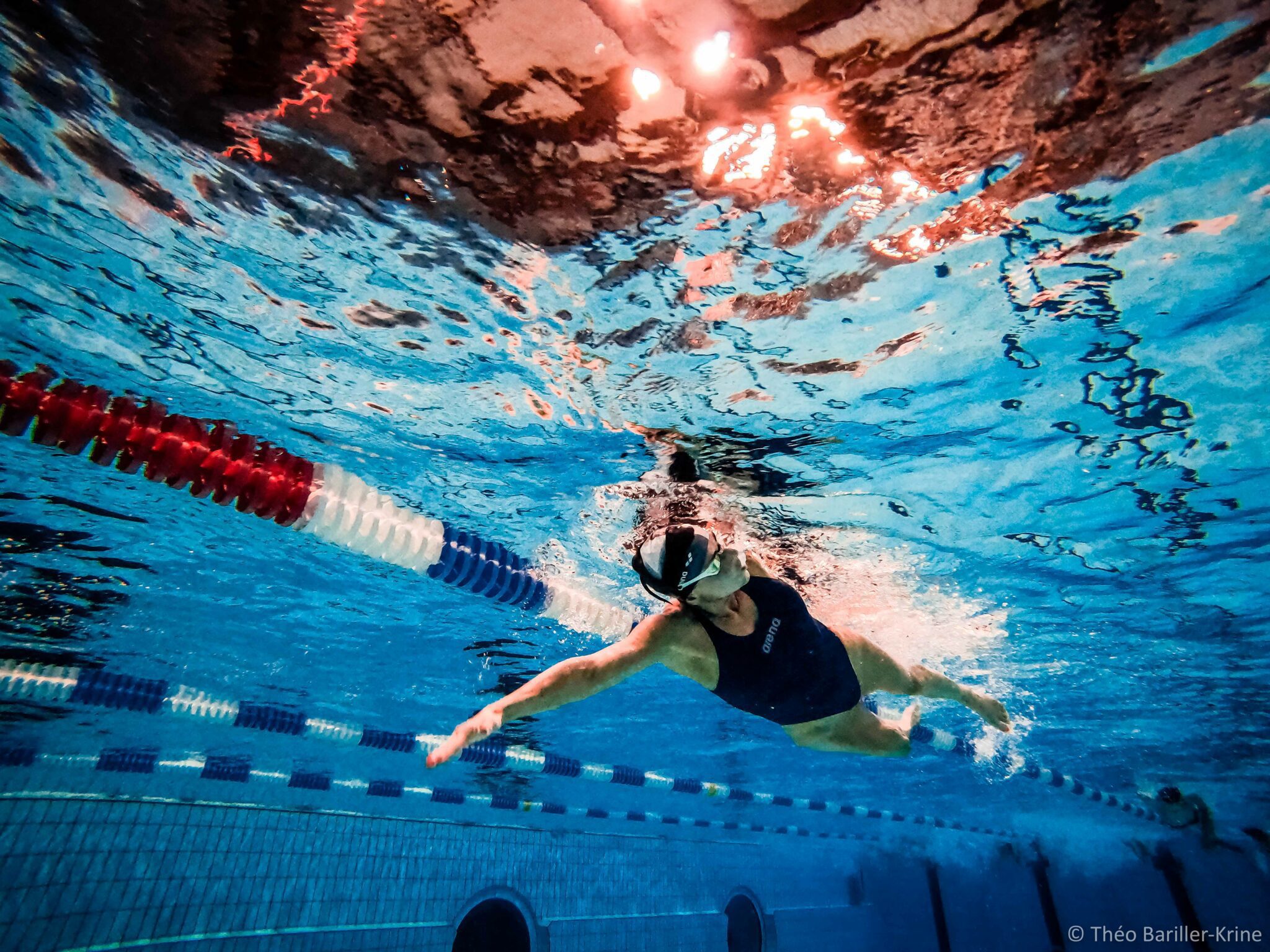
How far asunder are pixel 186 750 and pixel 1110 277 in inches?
1123

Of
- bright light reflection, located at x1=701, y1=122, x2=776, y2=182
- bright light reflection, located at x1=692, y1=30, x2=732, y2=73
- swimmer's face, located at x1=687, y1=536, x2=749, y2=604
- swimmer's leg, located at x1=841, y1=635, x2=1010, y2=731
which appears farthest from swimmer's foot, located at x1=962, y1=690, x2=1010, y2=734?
bright light reflection, located at x1=692, y1=30, x2=732, y2=73

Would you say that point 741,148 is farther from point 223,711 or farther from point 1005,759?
point 1005,759

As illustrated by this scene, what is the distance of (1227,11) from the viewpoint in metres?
3.10

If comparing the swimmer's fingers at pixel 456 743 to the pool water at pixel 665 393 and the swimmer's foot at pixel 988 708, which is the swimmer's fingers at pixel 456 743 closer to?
the pool water at pixel 665 393

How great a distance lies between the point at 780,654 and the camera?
463 centimetres

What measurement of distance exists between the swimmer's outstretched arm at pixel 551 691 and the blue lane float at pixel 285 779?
13789mm

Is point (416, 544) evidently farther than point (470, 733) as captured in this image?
Yes

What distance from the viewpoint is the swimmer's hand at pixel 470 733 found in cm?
327

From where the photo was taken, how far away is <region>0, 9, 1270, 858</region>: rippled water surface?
171 inches

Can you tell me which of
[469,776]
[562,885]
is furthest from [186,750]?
[562,885]

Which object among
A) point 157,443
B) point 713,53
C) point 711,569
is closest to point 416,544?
point 157,443

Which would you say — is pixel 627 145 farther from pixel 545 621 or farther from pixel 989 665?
pixel 989 665

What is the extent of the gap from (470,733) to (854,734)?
14.6 feet

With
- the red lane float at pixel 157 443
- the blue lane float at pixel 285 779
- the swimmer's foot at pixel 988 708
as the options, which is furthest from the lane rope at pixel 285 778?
the swimmer's foot at pixel 988 708
